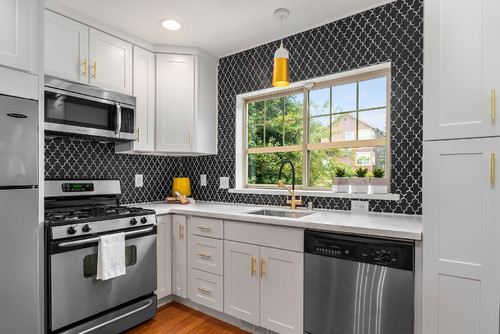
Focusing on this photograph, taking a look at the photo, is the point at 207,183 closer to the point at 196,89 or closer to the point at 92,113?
the point at 196,89

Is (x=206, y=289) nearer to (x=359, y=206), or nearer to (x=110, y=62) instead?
(x=359, y=206)

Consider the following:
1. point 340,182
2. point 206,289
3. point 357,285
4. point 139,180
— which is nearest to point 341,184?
point 340,182

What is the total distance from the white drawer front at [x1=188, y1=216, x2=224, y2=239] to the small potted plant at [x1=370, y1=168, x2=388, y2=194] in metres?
1.23

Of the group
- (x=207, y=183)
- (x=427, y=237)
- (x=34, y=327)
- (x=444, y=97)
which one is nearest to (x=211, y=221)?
(x=207, y=183)

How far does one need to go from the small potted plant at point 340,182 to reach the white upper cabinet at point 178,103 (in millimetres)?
1426

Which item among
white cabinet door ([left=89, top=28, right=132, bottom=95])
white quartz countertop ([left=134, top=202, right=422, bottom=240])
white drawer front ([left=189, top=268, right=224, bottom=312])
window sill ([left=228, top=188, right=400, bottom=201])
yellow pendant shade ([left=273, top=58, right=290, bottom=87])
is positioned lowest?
white drawer front ([left=189, top=268, right=224, bottom=312])

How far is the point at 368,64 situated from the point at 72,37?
2395 mm

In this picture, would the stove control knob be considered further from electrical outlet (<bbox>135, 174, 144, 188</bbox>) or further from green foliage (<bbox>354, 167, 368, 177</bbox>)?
green foliage (<bbox>354, 167, 368, 177</bbox>)

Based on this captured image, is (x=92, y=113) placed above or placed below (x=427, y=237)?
above

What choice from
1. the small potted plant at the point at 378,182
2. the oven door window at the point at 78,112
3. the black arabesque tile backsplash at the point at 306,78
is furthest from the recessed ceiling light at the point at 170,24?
the small potted plant at the point at 378,182

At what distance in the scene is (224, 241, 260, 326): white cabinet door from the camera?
6.86 feet

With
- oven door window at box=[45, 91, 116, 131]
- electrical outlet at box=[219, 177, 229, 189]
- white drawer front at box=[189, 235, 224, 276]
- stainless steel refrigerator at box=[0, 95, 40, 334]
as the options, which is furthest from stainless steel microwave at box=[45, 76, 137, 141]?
white drawer front at box=[189, 235, 224, 276]

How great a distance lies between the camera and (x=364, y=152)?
2.39 meters

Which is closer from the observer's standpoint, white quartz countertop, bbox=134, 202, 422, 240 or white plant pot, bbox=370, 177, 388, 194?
white quartz countertop, bbox=134, 202, 422, 240
